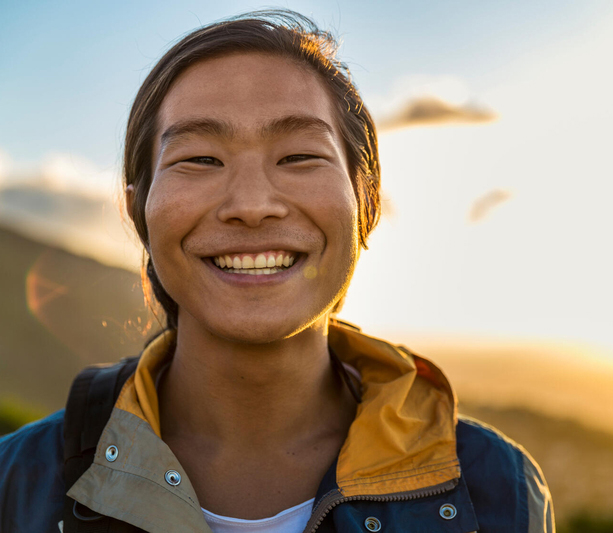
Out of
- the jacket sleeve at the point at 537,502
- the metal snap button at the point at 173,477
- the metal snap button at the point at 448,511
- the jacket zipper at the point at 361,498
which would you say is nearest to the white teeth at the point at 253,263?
the metal snap button at the point at 173,477

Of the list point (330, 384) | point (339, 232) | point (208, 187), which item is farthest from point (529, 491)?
point (208, 187)

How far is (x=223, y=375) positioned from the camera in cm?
252

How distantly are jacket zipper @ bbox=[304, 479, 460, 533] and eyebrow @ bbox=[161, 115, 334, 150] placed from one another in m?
1.47

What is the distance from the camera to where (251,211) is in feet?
7.04

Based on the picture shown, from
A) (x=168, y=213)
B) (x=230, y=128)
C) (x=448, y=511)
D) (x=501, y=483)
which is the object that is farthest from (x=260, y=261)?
(x=501, y=483)

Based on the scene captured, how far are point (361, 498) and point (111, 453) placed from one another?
0.99m

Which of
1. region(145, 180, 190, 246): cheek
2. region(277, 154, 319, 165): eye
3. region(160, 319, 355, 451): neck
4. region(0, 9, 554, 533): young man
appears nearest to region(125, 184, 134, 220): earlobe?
region(0, 9, 554, 533): young man

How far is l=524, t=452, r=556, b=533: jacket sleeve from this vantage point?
229 centimetres

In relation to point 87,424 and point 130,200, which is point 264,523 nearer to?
point 87,424

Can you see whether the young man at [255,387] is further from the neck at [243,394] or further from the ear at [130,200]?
the ear at [130,200]

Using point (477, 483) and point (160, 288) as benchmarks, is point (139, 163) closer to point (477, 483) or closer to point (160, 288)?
point (160, 288)

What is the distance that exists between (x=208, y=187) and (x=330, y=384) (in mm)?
1161

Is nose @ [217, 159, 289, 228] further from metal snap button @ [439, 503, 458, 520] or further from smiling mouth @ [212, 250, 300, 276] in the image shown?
metal snap button @ [439, 503, 458, 520]

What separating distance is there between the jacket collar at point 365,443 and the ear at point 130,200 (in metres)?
0.65
